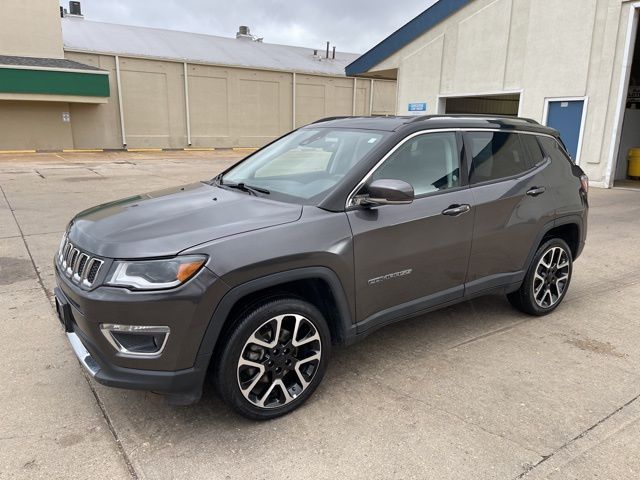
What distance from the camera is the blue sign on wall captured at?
1778 cm

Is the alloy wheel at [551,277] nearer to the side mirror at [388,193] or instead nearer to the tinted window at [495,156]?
the tinted window at [495,156]

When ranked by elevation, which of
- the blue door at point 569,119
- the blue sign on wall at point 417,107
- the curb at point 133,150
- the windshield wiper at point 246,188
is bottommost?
the curb at point 133,150

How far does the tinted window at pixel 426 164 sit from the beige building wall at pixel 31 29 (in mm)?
26093

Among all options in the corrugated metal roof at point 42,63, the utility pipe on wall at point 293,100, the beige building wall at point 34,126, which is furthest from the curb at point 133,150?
the corrugated metal roof at point 42,63

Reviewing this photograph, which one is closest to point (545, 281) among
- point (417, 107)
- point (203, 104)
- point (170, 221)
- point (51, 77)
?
point (170, 221)

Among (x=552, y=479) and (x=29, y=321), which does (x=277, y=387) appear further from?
(x=29, y=321)

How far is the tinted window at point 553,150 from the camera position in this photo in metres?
4.44

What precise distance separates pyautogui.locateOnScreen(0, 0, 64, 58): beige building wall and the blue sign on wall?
1765cm

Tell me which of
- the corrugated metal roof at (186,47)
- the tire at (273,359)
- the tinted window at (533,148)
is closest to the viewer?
the tire at (273,359)

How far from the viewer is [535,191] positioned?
164 inches

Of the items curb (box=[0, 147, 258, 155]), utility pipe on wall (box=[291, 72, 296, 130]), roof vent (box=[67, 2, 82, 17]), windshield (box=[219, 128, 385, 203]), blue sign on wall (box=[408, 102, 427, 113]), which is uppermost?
roof vent (box=[67, 2, 82, 17])

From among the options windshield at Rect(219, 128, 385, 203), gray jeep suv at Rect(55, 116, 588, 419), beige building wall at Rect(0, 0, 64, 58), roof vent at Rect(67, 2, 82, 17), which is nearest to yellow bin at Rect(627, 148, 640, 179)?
gray jeep suv at Rect(55, 116, 588, 419)

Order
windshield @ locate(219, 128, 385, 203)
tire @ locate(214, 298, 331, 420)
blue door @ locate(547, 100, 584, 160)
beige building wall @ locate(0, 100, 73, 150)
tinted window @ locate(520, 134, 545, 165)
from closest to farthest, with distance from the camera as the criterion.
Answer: tire @ locate(214, 298, 331, 420) < windshield @ locate(219, 128, 385, 203) < tinted window @ locate(520, 134, 545, 165) < blue door @ locate(547, 100, 584, 160) < beige building wall @ locate(0, 100, 73, 150)

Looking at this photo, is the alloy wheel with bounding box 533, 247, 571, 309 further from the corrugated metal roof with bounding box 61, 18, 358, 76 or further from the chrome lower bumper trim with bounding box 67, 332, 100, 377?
the corrugated metal roof with bounding box 61, 18, 358, 76
